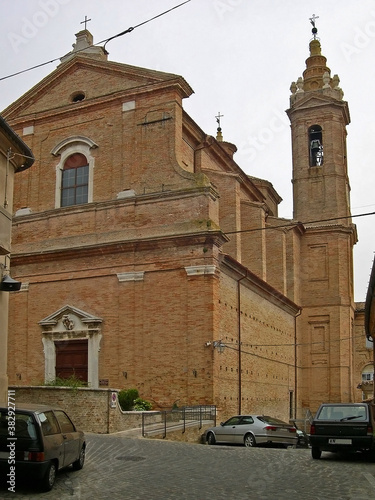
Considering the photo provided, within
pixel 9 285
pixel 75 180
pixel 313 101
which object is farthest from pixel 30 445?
pixel 313 101

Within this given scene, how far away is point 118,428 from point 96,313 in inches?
255

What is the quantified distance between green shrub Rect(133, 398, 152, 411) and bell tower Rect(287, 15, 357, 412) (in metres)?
16.0

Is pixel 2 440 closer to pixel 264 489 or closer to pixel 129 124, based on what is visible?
pixel 264 489

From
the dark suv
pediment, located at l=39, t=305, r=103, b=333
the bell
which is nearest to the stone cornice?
pediment, located at l=39, t=305, r=103, b=333

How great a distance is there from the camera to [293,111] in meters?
40.1

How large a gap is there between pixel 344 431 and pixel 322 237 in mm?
25071

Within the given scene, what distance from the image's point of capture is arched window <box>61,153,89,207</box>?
2594 centimetres

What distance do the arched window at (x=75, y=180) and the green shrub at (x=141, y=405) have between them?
832 centimetres

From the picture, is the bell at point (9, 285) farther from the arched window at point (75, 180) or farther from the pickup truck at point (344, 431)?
the arched window at point (75, 180)

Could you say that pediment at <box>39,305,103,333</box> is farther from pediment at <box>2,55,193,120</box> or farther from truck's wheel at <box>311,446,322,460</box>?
truck's wheel at <box>311,446,322,460</box>

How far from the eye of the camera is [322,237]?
1508 inches

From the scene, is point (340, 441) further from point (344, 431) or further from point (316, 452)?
point (316, 452)

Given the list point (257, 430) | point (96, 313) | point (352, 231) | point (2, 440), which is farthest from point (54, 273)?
point (352, 231)

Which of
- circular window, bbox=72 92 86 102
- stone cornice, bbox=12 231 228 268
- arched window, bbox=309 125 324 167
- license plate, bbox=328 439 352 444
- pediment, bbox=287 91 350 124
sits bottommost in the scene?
license plate, bbox=328 439 352 444
